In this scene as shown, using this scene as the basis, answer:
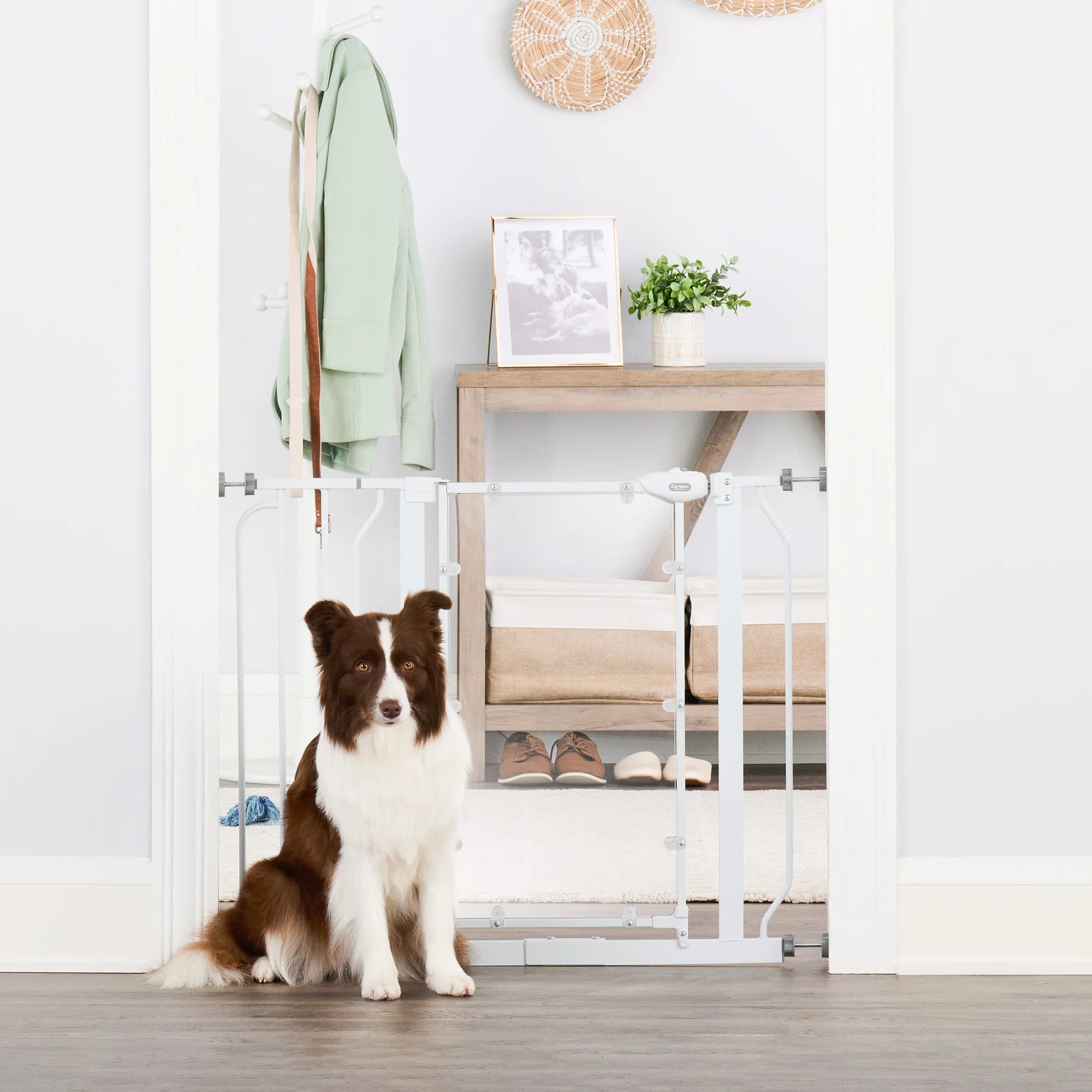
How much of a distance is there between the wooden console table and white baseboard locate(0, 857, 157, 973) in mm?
1232

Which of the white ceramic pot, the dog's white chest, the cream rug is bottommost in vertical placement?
the cream rug

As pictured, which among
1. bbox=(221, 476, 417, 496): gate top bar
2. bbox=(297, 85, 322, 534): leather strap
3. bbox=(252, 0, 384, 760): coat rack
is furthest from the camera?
bbox=(252, 0, 384, 760): coat rack

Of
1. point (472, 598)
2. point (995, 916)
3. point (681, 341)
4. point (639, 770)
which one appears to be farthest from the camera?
point (681, 341)

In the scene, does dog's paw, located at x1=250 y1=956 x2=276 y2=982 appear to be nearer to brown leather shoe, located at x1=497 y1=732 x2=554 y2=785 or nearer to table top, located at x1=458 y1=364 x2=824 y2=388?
brown leather shoe, located at x1=497 y1=732 x2=554 y2=785

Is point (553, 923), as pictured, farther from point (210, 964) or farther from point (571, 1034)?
point (210, 964)

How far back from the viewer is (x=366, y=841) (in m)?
1.60

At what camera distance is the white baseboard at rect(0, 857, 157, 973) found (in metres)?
1.77

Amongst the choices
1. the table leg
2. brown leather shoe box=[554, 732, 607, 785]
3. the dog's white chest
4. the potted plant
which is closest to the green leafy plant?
the potted plant

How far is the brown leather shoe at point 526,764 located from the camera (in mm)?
2965

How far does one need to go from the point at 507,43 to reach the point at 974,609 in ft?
8.29

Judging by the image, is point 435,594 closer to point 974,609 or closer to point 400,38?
point 974,609

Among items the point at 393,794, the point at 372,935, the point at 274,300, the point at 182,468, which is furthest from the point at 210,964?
the point at 274,300

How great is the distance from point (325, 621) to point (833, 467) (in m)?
0.78

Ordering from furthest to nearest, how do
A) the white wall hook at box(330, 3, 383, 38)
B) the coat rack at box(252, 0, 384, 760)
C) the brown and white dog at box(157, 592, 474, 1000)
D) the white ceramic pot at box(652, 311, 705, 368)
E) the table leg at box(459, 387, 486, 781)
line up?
the white ceramic pot at box(652, 311, 705, 368), the table leg at box(459, 387, 486, 781), the coat rack at box(252, 0, 384, 760), the white wall hook at box(330, 3, 383, 38), the brown and white dog at box(157, 592, 474, 1000)
